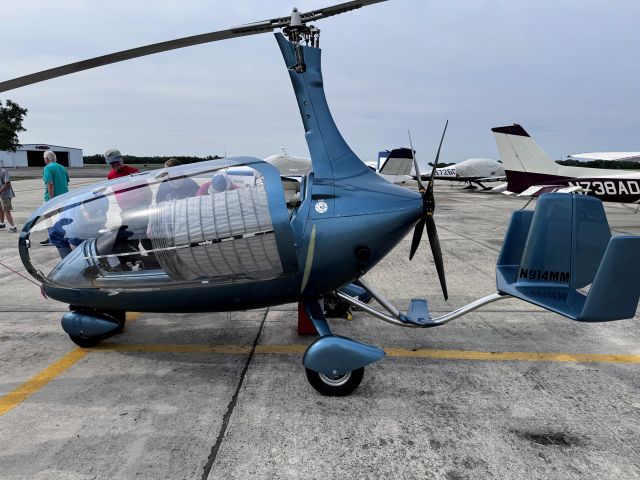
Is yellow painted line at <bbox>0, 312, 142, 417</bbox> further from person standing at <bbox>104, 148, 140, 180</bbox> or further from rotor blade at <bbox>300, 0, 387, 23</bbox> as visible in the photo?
rotor blade at <bbox>300, 0, 387, 23</bbox>

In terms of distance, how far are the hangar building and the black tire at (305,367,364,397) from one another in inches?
3638

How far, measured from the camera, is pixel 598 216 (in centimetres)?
329

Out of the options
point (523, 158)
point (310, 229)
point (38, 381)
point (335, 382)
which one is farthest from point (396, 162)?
point (38, 381)

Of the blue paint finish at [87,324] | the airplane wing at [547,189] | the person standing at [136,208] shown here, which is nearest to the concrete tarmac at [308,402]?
the blue paint finish at [87,324]

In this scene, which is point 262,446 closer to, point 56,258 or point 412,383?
point 412,383

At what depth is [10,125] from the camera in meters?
62.5

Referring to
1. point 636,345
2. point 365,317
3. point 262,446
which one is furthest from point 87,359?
point 636,345

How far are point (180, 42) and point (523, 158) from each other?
48.8ft

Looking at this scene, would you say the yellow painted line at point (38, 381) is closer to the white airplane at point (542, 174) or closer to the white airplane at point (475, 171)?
the white airplane at point (542, 174)

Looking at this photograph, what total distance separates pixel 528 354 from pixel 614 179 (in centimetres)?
1287

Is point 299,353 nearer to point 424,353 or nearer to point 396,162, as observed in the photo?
point 424,353

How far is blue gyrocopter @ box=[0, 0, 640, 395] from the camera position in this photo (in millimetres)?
3051

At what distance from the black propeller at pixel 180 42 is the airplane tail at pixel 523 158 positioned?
549 inches

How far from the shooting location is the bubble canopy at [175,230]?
307 cm
